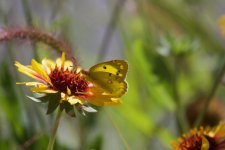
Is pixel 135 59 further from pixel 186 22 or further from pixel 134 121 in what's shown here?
pixel 186 22

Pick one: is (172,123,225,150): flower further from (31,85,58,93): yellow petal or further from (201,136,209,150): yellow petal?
(31,85,58,93): yellow petal

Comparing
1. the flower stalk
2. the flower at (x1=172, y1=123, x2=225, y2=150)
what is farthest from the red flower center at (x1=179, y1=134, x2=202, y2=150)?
the flower stalk

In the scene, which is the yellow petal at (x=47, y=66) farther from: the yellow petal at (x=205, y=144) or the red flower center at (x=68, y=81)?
the yellow petal at (x=205, y=144)

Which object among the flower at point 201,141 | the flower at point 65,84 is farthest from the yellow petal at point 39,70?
the flower at point 201,141

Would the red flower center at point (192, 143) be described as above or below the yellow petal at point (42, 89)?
below

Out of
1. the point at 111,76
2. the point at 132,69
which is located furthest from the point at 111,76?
the point at 132,69

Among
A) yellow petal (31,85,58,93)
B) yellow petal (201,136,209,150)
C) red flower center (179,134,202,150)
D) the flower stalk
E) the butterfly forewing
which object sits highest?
the flower stalk

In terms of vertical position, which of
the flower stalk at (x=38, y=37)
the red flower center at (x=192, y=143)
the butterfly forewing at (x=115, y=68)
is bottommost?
the red flower center at (x=192, y=143)
